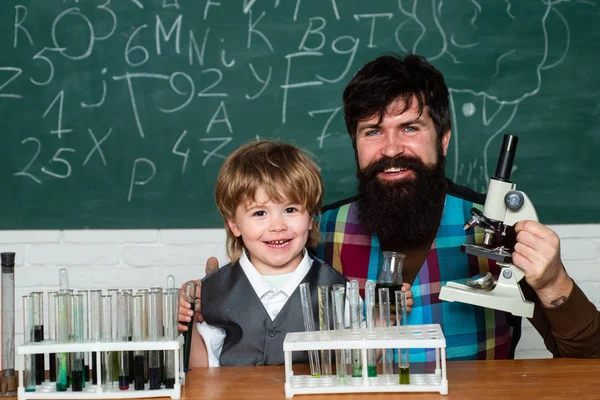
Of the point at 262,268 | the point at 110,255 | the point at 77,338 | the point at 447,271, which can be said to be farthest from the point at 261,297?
the point at 110,255

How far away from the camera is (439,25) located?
3314 mm

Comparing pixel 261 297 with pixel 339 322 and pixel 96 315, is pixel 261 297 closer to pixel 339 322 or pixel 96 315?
pixel 339 322

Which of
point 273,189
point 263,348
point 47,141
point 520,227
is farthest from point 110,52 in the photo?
point 520,227

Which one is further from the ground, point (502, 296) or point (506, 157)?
point (506, 157)

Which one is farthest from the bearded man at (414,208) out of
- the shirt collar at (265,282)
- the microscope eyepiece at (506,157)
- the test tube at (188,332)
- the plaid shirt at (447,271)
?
the test tube at (188,332)

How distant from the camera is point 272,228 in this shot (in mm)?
2084

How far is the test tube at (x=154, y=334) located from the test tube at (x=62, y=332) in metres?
0.17

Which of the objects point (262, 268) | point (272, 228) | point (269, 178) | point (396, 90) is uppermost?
point (396, 90)

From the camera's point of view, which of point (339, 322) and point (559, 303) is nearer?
point (339, 322)

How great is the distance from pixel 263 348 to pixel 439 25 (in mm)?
1880

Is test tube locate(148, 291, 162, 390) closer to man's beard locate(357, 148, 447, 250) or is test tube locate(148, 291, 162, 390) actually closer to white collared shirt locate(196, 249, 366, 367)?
white collared shirt locate(196, 249, 366, 367)

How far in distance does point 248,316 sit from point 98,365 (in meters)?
0.56

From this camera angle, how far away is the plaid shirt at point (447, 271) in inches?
96.7

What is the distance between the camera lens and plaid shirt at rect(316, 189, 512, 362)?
2.46m
